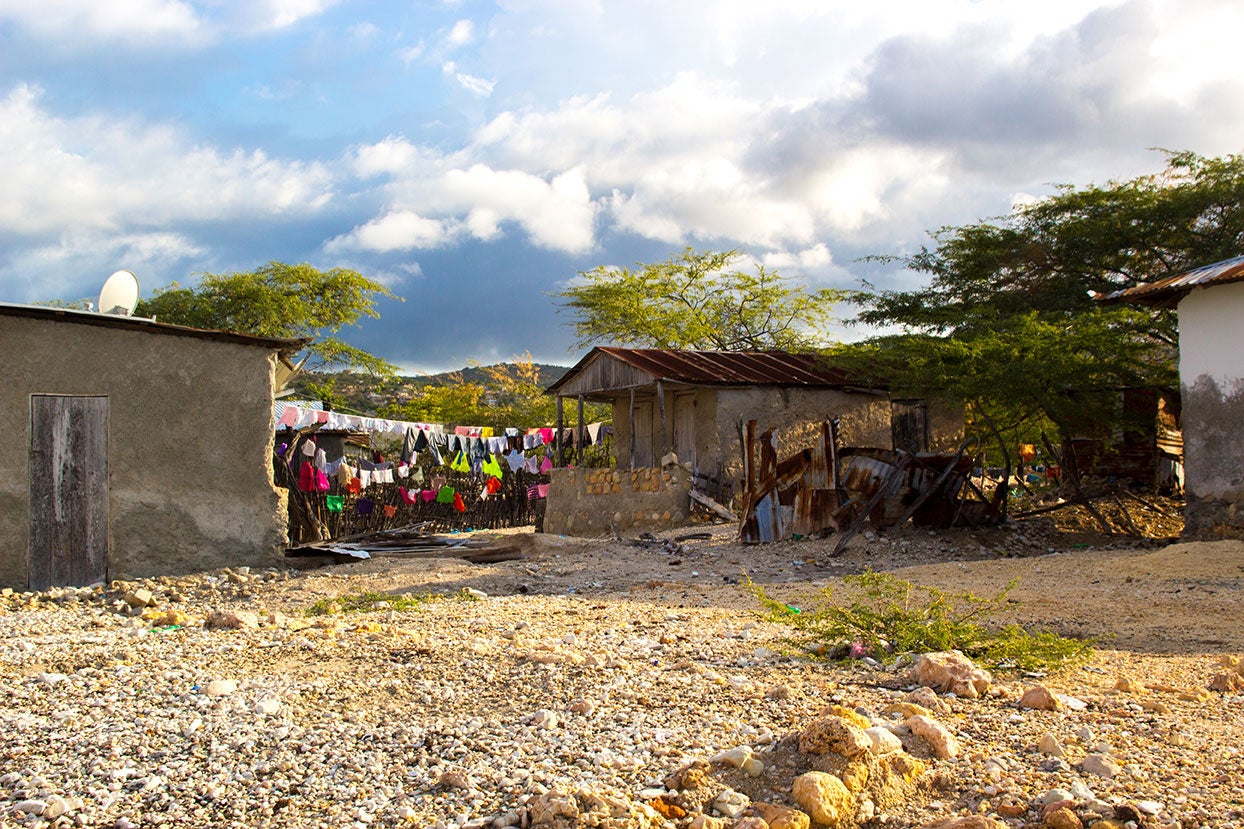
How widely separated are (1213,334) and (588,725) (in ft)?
30.4

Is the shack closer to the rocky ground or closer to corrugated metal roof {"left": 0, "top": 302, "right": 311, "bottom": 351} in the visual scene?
corrugated metal roof {"left": 0, "top": 302, "right": 311, "bottom": 351}

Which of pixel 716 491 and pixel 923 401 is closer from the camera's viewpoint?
pixel 716 491

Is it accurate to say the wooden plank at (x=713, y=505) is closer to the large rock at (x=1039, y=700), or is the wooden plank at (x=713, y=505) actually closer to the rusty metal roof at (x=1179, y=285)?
the rusty metal roof at (x=1179, y=285)

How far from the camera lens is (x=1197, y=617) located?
A: 657cm

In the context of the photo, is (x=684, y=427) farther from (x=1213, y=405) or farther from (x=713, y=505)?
(x=1213, y=405)

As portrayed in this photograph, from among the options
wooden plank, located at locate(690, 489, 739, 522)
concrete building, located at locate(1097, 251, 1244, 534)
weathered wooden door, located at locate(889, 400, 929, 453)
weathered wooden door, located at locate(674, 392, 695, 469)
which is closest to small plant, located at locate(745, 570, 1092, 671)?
concrete building, located at locate(1097, 251, 1244, 534)

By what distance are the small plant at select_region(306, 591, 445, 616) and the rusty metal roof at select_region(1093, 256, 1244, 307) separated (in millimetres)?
7929

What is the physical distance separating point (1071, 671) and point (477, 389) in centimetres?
3200

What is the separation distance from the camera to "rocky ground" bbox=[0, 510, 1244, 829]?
2988 mm

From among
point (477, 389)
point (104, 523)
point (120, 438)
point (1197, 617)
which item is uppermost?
point (477, 389)

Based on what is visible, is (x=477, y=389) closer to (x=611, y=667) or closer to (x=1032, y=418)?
(x=1032, y=418)

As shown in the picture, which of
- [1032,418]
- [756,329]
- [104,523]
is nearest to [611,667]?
[104,523]

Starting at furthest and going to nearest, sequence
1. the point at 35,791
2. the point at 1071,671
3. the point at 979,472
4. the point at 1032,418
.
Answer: the point at 1032,418 < the point at 979,472 < the point at 1071,671 < the point at 35,791

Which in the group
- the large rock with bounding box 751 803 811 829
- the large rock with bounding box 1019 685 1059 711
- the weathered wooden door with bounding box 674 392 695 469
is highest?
the weathered wooden door with bounding box 674 392 695 469
